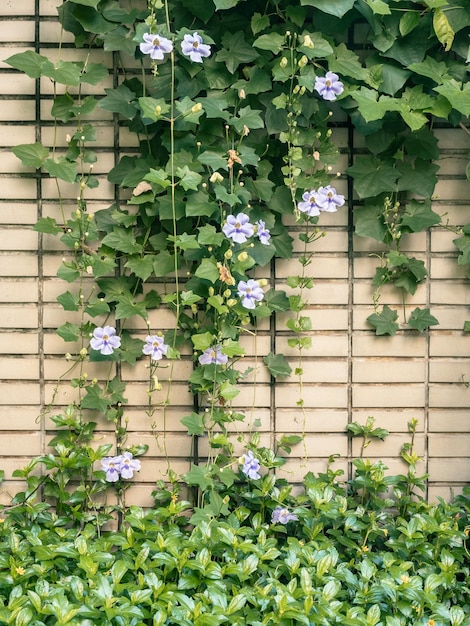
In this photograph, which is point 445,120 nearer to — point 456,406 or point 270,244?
point 270,244

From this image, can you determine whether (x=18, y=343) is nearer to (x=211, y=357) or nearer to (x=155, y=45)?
(x=211, y=357)

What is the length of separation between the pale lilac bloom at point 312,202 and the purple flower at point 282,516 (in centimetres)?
92

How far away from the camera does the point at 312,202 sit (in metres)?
2.09

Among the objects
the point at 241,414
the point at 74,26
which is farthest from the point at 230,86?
the point at 241,414

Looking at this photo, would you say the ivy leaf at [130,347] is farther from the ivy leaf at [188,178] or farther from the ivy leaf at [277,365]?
the ivy leaf at [188,178]

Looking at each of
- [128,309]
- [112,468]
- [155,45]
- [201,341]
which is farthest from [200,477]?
[155,45]

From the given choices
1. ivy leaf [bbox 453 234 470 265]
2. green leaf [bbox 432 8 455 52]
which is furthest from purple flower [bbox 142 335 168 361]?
green leaf [bbox 432 8 455 52]

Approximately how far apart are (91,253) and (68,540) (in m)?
0.88

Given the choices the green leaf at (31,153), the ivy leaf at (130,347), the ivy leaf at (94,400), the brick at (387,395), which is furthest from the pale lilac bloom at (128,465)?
the green leaf at (31,153)

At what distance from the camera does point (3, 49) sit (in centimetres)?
217

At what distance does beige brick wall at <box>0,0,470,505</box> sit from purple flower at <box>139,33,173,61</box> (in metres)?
0.33

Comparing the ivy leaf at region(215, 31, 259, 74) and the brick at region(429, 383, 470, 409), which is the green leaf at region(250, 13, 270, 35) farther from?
the brick at region(429, 383, 470, 409)

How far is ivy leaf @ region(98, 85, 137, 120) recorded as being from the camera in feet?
6.82

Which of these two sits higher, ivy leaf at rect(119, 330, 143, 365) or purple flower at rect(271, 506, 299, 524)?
ivy leaf at rect(119, 330, 143, 365)
